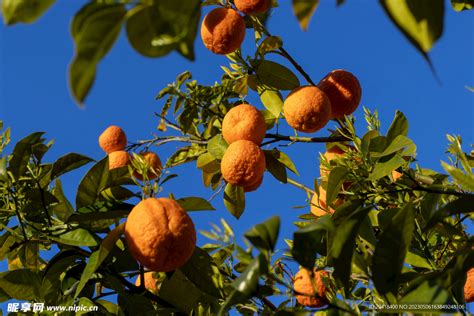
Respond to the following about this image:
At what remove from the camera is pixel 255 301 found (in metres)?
1.51

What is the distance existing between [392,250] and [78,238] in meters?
0.87

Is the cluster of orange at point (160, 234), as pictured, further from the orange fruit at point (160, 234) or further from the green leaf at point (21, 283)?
the green leaf at point (21, 283)

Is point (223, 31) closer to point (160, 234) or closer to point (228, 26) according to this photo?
point (228, 26)

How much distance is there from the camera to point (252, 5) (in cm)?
187

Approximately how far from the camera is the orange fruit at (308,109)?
5.88 feet

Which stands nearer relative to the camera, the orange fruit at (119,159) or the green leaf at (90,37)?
the green leaf at (90,37)

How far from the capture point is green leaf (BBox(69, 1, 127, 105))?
54 centimetres

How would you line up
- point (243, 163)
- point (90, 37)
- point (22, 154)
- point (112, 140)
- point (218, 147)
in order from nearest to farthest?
point (90, 37) < point (22, 154) < point (243, 163) < point (218, 147) < point (112, 140)

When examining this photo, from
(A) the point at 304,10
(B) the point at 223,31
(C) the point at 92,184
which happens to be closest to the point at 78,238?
(C) the point at 92,184

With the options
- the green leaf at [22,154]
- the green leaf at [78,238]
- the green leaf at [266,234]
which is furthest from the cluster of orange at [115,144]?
the green leaf at [266,234]

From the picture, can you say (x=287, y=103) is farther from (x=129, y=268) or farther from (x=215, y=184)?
(x=129, y=268)

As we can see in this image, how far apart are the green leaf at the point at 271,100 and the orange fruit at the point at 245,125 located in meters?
0.22

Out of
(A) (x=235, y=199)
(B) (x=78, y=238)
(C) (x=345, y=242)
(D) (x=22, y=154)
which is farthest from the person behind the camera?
(A) (x=235, y=199)

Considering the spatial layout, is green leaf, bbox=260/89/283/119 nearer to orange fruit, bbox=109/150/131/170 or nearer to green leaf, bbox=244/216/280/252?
orange fruit, bbox=109/150/131/170
